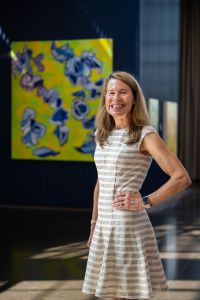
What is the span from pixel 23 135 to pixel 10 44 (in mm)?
1948

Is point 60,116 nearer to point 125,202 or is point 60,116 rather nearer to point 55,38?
point 55,38

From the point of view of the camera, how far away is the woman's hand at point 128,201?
3506mm

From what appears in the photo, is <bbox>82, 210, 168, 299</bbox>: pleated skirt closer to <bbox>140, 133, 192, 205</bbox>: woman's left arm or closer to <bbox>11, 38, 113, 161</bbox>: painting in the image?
<bbox>140, 133, 192, 205</bbox>: woman's left arm

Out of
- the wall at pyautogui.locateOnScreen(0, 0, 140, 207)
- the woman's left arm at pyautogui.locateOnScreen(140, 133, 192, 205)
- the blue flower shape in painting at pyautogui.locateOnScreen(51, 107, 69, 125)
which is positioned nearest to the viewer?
the woman's left arm at pyautogui.locateOnScreen(140, 133, 192, 205)

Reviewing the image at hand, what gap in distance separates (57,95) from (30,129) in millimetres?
940

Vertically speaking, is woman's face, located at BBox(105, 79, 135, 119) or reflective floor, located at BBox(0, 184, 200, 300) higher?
woman's face, located at BBox(105, 79, 135, 119)

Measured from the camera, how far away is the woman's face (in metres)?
3.61

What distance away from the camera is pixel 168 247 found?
8.61 meters

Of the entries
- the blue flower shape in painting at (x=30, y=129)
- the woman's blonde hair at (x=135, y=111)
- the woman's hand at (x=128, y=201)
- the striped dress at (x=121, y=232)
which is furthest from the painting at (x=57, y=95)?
the woman's hand at (x=128, y=201)

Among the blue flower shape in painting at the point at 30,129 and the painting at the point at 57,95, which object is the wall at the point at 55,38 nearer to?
the painting at the point at 57,95

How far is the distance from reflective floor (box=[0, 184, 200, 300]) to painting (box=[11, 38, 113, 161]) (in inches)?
54.4

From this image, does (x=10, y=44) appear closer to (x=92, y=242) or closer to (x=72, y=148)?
(x=72, y=148)

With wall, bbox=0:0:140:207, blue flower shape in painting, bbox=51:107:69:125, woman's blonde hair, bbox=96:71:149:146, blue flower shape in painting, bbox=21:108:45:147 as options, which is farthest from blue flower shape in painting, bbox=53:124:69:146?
woman's blonde hair, bbox=96:71:149:146

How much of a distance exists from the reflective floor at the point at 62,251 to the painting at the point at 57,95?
138 cm
